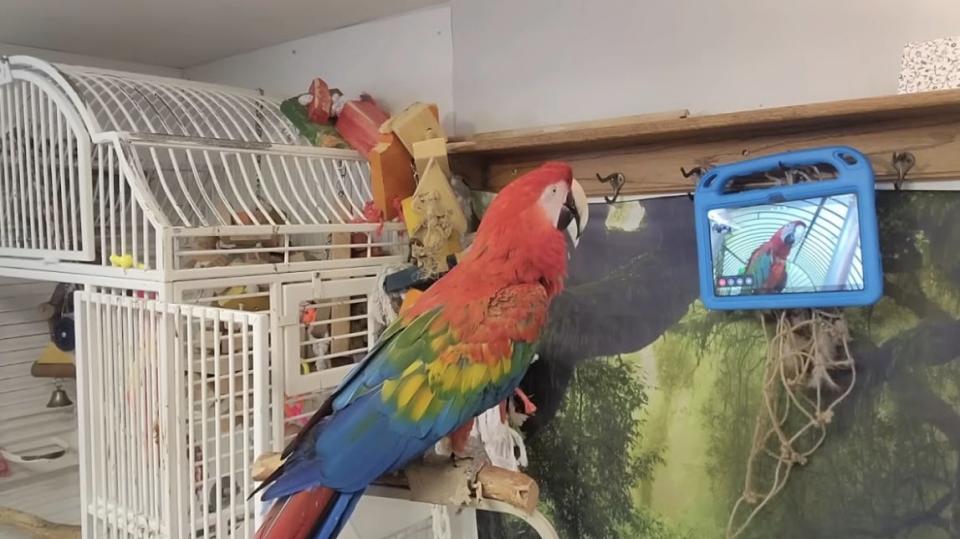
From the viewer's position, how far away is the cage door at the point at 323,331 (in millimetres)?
1285

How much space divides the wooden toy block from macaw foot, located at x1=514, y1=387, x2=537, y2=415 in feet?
1.33

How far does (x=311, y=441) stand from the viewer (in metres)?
0.96

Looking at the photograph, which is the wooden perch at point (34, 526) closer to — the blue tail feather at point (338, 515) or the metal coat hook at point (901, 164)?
the blue tail feather at point (338, 515)

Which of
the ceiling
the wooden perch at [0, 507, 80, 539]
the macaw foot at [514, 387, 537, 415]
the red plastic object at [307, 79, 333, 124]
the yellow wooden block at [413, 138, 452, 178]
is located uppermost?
the ceiling

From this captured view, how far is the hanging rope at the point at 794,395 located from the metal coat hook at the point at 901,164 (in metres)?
0.19

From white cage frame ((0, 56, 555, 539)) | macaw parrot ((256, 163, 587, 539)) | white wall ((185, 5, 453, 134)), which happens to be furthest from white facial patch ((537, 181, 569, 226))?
white wall ((185, 5, 453, 134))

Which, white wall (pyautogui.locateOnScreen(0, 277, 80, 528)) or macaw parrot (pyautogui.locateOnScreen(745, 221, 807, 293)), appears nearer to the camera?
macaw parrot (pyautogui.locateOnScreen(745, 221, 807, 293))

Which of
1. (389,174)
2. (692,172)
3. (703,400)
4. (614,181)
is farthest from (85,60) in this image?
(703,400)

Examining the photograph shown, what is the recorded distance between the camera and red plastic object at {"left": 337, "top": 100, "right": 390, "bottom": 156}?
5.02 ft

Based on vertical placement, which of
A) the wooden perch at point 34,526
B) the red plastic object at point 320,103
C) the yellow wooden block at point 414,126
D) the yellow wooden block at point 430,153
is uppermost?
the red plastic object at point 320,103

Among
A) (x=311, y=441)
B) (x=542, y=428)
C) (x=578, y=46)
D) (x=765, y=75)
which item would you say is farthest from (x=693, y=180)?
(x=311, y=441)

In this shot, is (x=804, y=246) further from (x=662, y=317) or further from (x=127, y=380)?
(x=127, y=380)

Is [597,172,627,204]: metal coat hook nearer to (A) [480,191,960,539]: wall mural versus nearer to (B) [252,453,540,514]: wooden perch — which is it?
(A) [480,191,960,539]: wall mural

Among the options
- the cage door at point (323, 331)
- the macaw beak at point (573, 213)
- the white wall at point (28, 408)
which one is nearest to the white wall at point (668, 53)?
the macaw beak at point (573, 213)
